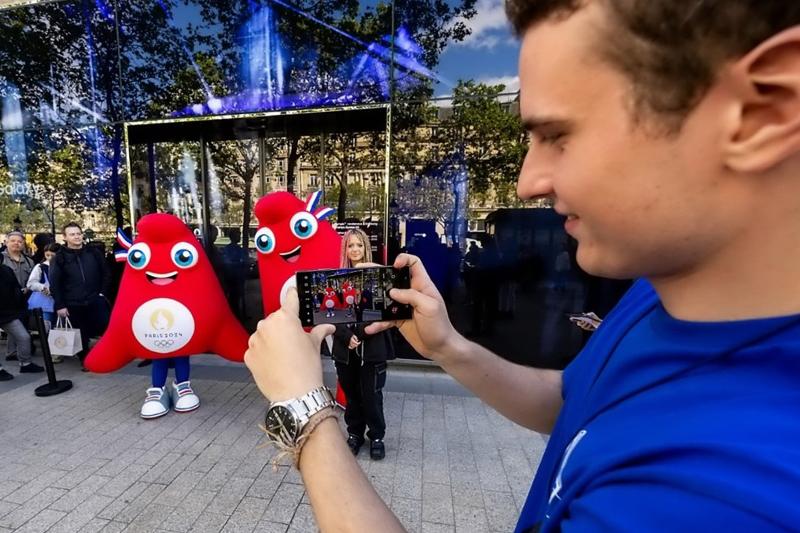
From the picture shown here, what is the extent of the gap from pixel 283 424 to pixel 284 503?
2415 millimetres

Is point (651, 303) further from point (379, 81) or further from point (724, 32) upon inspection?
point (379, 81)

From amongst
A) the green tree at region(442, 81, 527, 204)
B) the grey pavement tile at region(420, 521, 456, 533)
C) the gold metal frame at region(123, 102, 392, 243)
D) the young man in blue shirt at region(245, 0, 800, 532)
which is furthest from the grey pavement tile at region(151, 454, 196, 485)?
the green tree at region(442, 81, 527, 204)

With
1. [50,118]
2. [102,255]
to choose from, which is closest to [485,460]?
[102,255]

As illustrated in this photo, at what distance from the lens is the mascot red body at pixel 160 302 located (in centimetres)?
367

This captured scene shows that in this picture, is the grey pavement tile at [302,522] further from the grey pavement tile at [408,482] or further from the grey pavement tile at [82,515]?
the grey pavement tile at [82,515]

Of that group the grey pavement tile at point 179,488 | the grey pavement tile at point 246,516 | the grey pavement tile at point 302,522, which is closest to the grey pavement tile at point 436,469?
the grey pavement tile at point 302,522

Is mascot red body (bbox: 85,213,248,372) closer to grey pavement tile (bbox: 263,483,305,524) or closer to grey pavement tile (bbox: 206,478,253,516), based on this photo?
grey pavement tile (bbox: 206,478,253,516)

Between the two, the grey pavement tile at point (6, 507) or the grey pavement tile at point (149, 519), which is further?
the grey pavement tile at point (6, 507)

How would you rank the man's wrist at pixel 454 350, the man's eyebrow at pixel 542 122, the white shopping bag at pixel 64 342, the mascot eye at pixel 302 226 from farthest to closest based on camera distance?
1. the white shopping bag at pixel 64 342
2. the mascot eye at pixel 302 226
3. the man's wrist at pixel 454 350
4. the man's eyebrow at pixel 542 122

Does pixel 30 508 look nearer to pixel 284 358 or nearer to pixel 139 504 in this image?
pixel 139 504

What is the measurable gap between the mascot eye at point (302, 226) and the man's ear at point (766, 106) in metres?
3.37

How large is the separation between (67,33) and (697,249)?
27.3ft

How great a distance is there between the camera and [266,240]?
3688 millimetres

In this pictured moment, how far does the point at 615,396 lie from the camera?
684 millimetres
